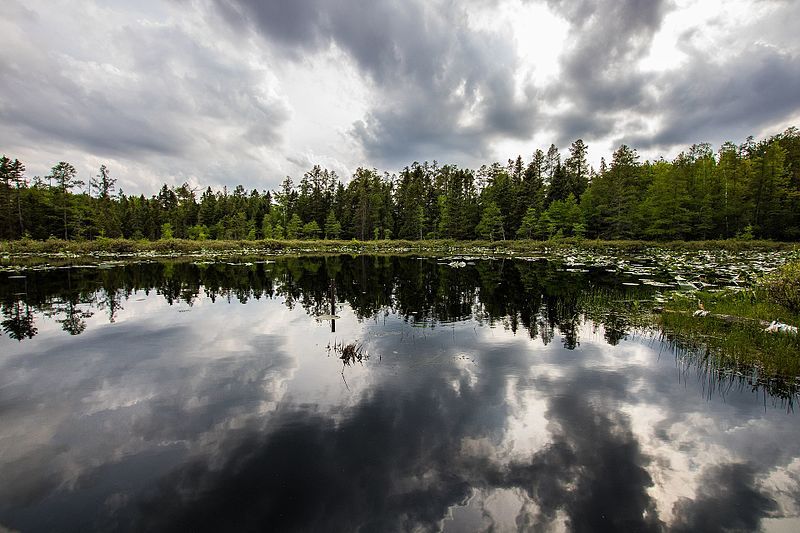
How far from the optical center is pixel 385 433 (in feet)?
16.5

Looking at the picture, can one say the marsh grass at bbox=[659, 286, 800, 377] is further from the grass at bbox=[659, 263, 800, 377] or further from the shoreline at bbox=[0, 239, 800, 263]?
the shoreline at bbox=[0, 239, 800, 263]

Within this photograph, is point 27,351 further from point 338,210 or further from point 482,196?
point 338,210

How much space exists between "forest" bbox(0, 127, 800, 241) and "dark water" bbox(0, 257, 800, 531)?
5309 cm

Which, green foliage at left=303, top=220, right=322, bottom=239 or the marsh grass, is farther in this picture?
green foliage at left=303, top=220, right=322, bottom=239

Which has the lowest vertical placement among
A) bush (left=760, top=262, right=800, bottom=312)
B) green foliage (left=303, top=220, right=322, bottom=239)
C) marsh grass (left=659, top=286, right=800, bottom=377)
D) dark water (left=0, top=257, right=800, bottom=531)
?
dark water (left=0, top=257, right=800, bottom=531)

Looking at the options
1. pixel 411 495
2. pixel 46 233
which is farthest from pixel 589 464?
pixel 46 233

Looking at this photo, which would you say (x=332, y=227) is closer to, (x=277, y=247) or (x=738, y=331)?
(x=277, y=247)

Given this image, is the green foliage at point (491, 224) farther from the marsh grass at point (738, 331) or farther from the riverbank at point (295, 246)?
the marsh grass at point (738, 331)

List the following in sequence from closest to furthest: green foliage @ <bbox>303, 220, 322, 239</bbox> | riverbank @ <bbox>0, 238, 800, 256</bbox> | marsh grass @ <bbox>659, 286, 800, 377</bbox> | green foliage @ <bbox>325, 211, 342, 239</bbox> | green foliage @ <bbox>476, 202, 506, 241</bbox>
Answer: marsh grass @ <bbox>659, 286, 800, 377</bbox>
riverbank @ <bbox>0, 238, 800, 256</bbox>
green foliage @ <bbox>476, 202, 506, 241</bbox>
green foliage @ <bbox>303, 220, 322, 239</bbox>
green foliage @ <bbox>325, 211, 342, 239</bbox>

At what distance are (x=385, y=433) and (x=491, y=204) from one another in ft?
215

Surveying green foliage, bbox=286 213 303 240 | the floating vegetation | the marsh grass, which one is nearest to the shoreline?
green foliage, bbox=286 213 303 240

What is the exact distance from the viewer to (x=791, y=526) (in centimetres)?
341

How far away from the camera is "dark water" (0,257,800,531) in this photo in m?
3.63

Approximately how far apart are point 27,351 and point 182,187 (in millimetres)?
108166
